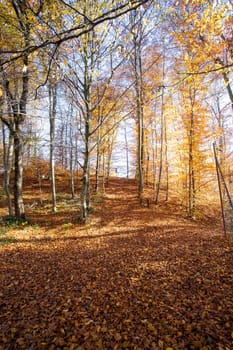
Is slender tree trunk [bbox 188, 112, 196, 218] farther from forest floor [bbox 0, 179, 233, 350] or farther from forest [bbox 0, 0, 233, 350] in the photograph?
forest floor [bbox 0, 179, 233, 350]

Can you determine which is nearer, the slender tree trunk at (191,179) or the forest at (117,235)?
the forest at (117,235)

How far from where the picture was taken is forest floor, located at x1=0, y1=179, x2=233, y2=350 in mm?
2070

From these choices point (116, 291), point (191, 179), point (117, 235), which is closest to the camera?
point (116, 291)

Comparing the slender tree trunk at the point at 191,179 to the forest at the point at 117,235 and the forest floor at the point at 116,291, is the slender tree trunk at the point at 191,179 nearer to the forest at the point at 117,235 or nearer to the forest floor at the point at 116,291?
the forest at the point at 117,235

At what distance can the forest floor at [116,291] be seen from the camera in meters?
2.07

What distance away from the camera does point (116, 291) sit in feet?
9.68

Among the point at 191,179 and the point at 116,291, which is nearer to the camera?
the point at 116,291

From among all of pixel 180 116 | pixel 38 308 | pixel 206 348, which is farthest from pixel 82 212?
pixel 180 116

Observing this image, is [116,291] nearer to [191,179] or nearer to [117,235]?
[117,235]

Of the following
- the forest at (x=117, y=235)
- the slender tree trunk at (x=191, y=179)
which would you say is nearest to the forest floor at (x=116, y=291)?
the forest at (x=117, y=235)

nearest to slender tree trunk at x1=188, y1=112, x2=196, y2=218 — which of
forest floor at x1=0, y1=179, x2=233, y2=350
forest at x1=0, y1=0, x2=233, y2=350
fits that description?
forest at x1=0, y1=0, x2=233, y2=350

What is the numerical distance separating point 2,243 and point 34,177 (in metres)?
14.3

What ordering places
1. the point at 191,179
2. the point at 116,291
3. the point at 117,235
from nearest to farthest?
the point at 116,291, the point at 117,235, the point at 191,179

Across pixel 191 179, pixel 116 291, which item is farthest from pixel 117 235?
pixel 191 179
